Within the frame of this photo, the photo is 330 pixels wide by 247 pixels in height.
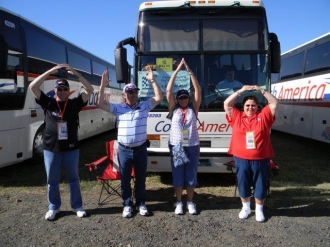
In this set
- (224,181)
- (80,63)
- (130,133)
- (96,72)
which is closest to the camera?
(130,133)

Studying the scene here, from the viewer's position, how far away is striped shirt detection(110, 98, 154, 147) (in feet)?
13.6

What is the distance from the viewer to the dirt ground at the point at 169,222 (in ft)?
11.8

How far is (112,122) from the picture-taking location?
1438 centimetres

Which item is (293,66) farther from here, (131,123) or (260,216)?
(131,123)

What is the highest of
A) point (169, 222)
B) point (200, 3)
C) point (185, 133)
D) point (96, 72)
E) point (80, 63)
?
point (200, 3)

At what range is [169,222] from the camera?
13.5ft

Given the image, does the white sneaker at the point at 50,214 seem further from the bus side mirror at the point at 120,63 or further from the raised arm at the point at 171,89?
Answer: the bus side mirror at the point at 120,63

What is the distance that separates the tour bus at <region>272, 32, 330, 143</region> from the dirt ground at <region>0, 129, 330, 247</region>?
11.7ft

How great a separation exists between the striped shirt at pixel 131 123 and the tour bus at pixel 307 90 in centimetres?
620

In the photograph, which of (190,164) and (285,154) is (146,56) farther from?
(285,154)

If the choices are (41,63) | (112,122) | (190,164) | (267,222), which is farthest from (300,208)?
(112,122)

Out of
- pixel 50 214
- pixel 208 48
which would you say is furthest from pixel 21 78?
pixel 208 48

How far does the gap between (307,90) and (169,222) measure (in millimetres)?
7351

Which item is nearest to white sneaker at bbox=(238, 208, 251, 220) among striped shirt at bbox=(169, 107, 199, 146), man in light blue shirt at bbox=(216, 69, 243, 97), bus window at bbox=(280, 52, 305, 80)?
striped shirt at bbox=(169, 107, 199, 146)
